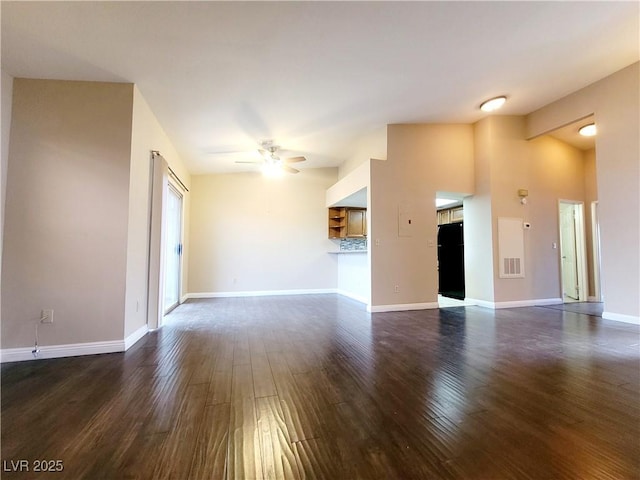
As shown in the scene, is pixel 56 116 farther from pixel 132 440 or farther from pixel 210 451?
Answer: pixel 210 451

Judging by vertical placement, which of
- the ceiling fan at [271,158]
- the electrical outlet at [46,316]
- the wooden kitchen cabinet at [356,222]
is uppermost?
the ceiling fan at [271,158]

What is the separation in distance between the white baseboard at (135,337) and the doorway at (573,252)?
25.2 ft

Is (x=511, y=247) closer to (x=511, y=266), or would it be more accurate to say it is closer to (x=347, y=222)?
(x=511, y=266)

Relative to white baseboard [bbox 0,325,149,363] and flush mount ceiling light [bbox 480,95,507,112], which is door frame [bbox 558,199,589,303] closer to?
flush mount ceiling light [bbox 480,95,507,112]

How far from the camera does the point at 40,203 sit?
8.93 feet

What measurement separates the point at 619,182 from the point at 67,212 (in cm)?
713

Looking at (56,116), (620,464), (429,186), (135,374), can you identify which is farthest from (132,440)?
(429,186)

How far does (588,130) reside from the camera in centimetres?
520

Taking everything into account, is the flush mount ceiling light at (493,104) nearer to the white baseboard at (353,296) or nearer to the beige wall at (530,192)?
the beige wall at (530,192)

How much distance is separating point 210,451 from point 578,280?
7761mm

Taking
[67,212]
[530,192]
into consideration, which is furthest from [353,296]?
[67,212]

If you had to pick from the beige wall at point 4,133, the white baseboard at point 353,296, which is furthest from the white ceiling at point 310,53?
the white baseboard at point 353,296

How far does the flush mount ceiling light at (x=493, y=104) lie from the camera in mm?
4516

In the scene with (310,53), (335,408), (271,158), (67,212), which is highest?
(310,53)
